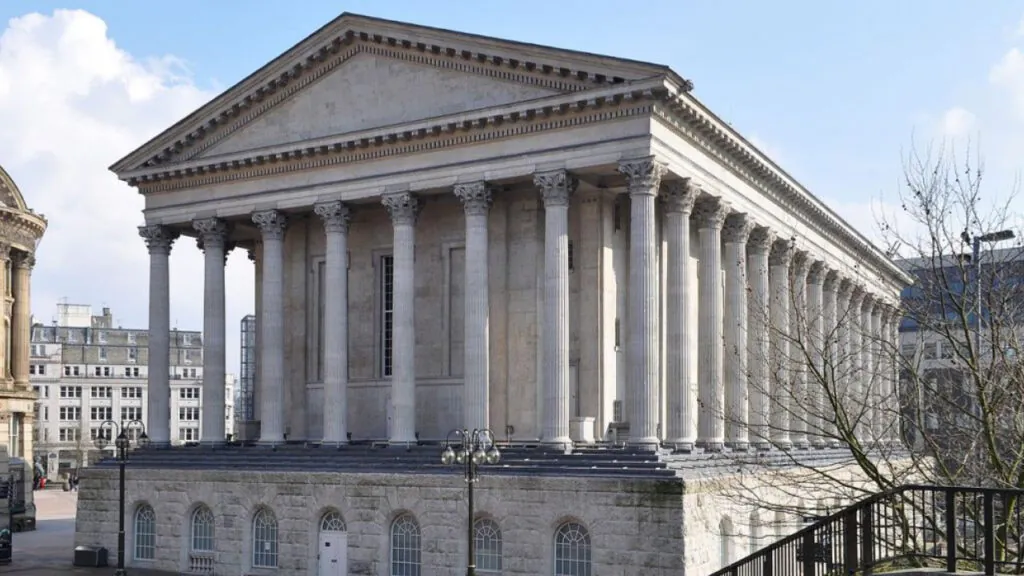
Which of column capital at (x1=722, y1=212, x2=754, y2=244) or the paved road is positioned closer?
the paved road

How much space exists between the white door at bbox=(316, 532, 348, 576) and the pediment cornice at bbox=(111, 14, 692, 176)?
16.1 metres

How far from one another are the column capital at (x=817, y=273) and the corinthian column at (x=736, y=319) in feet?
32.0

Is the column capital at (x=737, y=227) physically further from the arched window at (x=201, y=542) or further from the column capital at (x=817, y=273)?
the arched window at (x=201, y=542)

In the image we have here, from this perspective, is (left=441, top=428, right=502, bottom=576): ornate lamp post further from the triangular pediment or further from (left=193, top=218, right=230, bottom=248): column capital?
(left=193, top=218, right=230, bottom=248): column capital

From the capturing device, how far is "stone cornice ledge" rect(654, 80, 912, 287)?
124 ft

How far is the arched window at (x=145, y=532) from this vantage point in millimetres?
44531

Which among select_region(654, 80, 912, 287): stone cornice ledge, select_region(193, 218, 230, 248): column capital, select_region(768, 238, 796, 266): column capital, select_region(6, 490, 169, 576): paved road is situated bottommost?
select_region(6, 490, 169, 576): paved road

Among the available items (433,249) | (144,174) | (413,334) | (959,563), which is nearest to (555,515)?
(413,334)

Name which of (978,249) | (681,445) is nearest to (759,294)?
(681,445)

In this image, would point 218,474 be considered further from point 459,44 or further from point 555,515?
point 459,44

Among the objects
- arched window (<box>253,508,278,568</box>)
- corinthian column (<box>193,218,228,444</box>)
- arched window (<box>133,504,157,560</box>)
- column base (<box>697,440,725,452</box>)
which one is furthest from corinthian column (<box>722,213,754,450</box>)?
arched window (<box>133,504,157,560</box>)

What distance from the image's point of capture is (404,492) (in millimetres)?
38094

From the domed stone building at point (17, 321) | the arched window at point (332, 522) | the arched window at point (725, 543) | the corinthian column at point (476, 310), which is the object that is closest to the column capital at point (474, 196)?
the corinthian column at point (476, 310)

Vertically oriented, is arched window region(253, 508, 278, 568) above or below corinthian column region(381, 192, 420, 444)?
below
